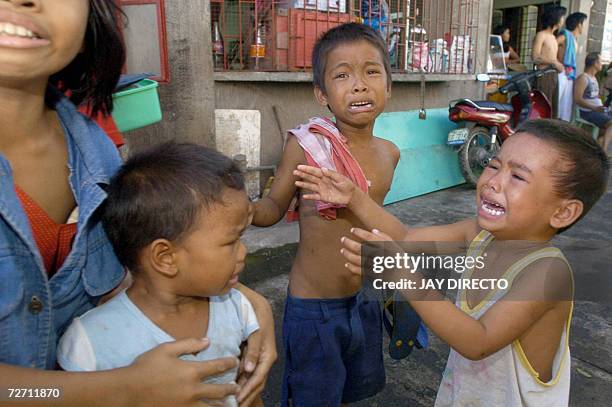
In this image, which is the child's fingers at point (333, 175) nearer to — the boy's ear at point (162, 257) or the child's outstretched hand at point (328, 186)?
the child's outstretched hand at point (328, 186)

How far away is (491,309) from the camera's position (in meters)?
1.21

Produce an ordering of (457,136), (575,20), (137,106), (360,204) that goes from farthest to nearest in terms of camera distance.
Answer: (575,20), (457,136), (137,106), (360,204)

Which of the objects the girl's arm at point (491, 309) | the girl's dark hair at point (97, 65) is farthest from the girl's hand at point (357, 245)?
the girl's dark hair at point (97, 65)

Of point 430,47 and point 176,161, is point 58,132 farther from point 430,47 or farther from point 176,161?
point 430,47

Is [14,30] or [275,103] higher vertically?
[14,30]

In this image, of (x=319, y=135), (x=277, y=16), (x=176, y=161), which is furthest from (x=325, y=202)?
(x=277, y=16)

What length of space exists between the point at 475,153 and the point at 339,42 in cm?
427

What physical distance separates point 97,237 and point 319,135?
2.92 ft

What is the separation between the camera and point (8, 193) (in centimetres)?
89

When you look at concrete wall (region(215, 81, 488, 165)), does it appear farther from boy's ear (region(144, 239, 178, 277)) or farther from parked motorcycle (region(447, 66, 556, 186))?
boy's ear (region(144, 239, 178, 277))

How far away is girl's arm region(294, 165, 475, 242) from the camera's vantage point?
4.91 ft

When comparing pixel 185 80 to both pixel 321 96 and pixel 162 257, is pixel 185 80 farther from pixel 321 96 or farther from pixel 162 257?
pixel 162 257

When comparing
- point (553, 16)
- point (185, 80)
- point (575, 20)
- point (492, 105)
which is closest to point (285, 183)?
point (185, 80)

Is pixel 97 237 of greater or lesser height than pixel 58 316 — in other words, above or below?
above
